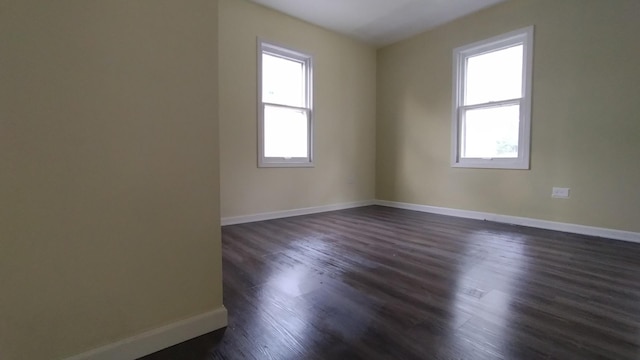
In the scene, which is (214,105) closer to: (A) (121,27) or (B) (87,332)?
(A) (121,27)

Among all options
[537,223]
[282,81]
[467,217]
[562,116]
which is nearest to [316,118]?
[282,81]

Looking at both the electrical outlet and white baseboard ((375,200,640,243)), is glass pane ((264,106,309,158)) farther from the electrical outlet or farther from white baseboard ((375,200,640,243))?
the electrical outlet

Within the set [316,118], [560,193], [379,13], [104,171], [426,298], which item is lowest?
[426,298]

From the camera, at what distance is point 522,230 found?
3.34 metres

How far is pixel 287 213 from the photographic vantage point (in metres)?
4.20

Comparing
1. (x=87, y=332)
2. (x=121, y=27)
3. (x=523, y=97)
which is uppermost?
(x=523, y=97)

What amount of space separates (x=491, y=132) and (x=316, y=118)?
2458 mm

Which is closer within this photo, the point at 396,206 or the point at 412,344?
the point at 412,344

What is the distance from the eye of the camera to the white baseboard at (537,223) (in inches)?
116

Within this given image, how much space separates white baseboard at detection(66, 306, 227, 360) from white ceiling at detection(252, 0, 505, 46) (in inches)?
148

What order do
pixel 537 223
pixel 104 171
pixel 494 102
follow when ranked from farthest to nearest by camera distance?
1. pixel 494 102
2. pixel 537 223
3. pixel 104 171

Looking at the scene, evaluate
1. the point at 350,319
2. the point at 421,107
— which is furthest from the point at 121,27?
the point at 421,107

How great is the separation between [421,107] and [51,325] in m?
4.72

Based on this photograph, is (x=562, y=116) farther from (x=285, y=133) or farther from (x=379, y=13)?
(x=285, y=133)
